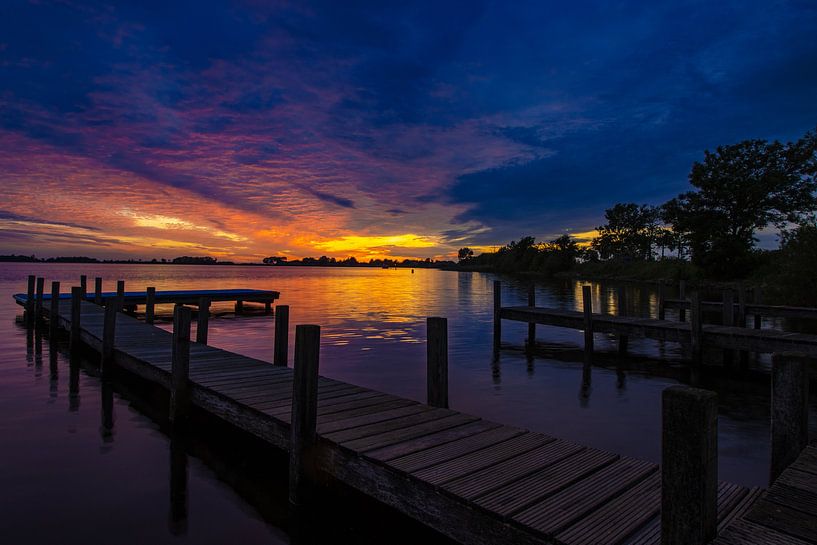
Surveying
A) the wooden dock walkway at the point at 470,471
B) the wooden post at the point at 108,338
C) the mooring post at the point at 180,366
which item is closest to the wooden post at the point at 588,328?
the wooden dock walkway at the point at 470,471

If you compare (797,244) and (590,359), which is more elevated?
(797,244)

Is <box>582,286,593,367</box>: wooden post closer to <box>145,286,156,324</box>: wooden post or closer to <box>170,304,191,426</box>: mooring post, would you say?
<box>170,304,191,426</box>: mooring post

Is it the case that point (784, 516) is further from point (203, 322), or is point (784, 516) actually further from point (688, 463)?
point (203, 322)

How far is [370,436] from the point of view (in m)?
5.74


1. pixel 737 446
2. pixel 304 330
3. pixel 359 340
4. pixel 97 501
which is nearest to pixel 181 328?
pixel 97 501

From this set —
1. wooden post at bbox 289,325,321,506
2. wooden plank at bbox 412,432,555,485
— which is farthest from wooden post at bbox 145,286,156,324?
wooden plank at bbox 412,432,555,485

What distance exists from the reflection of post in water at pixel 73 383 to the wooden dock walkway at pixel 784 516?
41.0 feet

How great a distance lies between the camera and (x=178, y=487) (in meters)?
6.98

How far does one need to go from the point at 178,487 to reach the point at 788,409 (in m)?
7.78

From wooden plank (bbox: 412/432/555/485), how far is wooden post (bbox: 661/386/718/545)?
80.8 inches

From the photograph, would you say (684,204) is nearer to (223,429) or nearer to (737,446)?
(737,446)

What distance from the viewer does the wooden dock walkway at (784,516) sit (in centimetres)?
302

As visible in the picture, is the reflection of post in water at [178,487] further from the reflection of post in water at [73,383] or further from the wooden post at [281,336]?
the reflection of post in water at [73,383]

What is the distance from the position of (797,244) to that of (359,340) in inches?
1012
